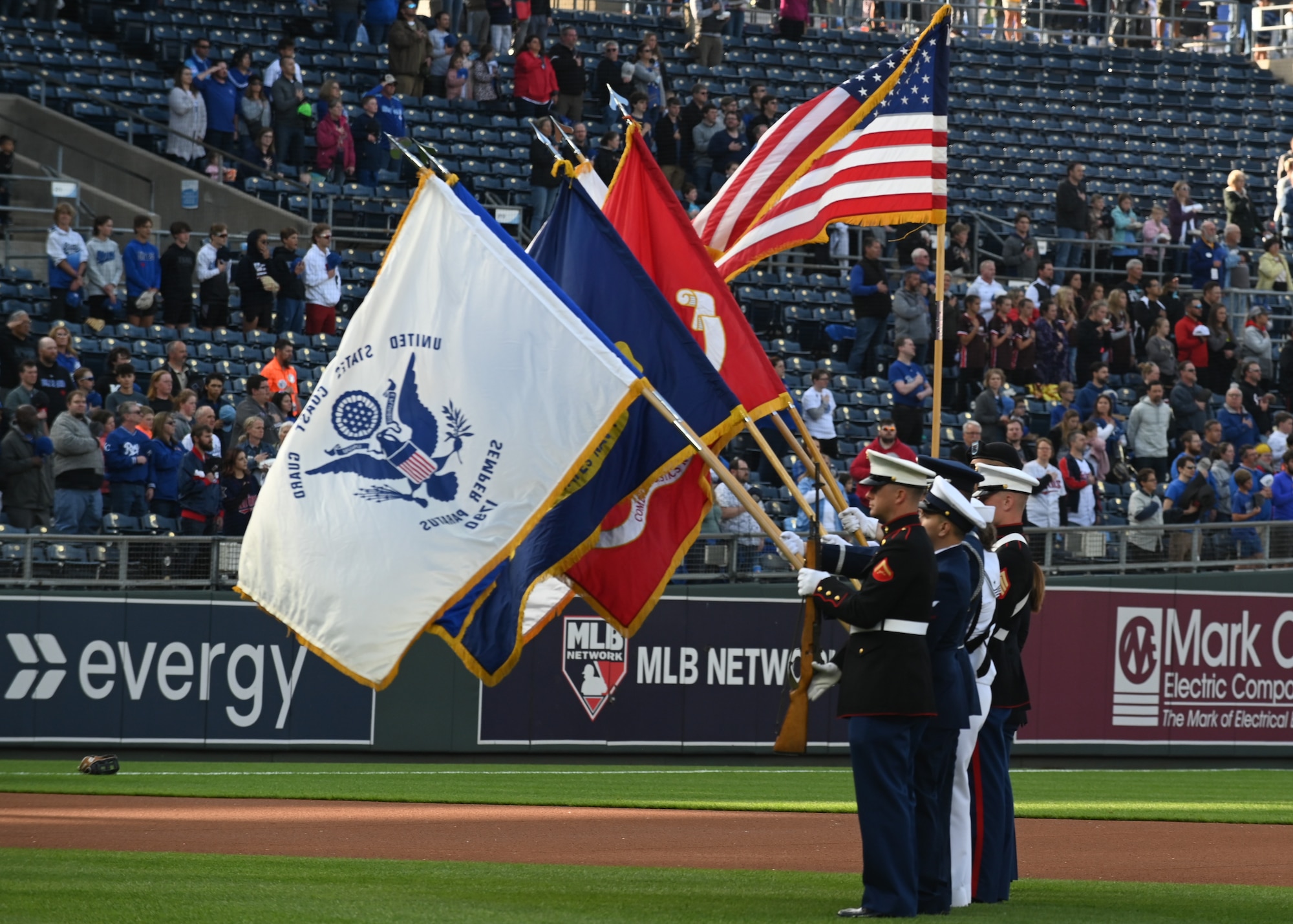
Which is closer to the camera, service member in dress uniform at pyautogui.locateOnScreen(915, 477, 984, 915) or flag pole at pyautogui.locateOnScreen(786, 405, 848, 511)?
service member in dress uniform at pyautogui.locateOnScreen(915, 477, 984, 915)

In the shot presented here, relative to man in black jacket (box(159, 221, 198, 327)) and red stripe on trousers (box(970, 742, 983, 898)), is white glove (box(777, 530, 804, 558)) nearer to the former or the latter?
red stripe on trousers (box(970, 742, 983, 898))

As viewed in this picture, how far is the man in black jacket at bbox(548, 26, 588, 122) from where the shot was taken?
25.3 meters

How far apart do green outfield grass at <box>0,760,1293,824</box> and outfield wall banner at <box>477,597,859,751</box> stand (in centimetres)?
40

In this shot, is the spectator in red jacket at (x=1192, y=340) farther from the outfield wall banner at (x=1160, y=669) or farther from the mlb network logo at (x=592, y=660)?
the mlb network logo at (x=592, y=660)

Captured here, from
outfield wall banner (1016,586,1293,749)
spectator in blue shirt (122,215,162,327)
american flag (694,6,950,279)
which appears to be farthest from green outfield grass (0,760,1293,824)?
spectator in blue shirt (122,215,162,327)

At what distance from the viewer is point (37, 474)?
16641 millimetres

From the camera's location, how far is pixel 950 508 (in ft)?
27.3

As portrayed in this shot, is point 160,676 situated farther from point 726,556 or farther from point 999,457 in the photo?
point 999,457

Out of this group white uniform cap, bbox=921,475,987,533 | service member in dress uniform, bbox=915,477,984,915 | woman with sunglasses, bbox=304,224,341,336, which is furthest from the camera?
woman with sunglasses, bbox=304,224,341,336

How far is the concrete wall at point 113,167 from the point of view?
2222 centimetres

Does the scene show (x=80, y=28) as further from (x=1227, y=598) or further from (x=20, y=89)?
(x=1227, y=598)

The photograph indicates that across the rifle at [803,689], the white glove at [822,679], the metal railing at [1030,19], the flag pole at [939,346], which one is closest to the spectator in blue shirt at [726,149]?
the metal railing at [1030,19]

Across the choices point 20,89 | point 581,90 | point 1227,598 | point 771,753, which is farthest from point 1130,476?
point 20,89

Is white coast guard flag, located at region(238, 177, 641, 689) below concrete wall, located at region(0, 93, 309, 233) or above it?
below
